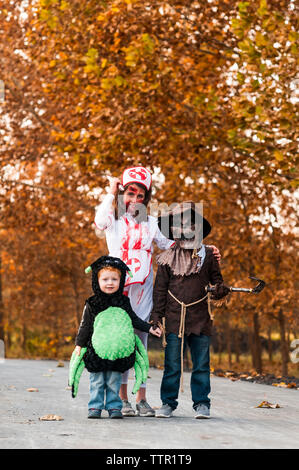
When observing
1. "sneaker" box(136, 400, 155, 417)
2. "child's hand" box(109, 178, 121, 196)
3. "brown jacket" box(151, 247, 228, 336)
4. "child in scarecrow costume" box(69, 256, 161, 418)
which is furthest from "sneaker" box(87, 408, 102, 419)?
"child's hand" box(109, 178, 121, 196)

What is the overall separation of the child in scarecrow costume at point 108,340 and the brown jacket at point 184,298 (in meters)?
0.20

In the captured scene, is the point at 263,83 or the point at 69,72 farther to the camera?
the point at 69,72

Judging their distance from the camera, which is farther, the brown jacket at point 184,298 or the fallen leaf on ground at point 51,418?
the brown jacket at point 184,298

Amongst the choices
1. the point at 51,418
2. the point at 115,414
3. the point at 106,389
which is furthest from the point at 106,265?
the point at 51,418

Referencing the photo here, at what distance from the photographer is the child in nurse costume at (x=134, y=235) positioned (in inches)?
299

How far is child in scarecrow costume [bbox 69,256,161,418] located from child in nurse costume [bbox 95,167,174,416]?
29cm

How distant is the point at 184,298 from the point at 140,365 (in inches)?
26.9

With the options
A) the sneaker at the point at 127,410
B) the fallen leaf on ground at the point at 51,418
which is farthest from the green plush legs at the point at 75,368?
the sneaker at the point at 127,410

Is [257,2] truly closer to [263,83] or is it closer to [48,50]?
[263,83]

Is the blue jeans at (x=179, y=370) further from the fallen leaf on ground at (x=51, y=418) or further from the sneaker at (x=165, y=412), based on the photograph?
the fallen leaf on ground at (x=51, y=418)

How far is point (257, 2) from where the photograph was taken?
1334cm

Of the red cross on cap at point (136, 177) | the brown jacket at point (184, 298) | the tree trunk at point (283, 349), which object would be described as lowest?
the tree trunk at point (283, 349)
